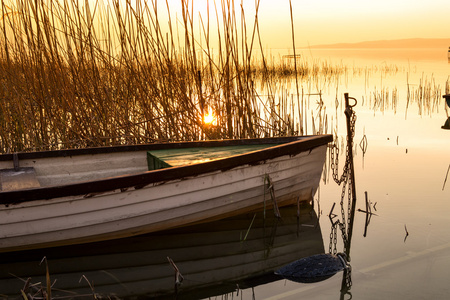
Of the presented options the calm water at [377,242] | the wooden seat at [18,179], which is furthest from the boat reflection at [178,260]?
the wooden seat at [18,179]

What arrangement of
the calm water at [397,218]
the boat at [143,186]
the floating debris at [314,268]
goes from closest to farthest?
1. the calm water at [397,218]
2. the floating debris at [314,268]
3. the boat at [143,186]

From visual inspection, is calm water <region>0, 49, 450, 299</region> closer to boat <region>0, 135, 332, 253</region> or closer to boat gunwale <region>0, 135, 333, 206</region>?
boat <region>0, 135, 332, 253</region>

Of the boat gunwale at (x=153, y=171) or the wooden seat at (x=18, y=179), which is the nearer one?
the boat gunwale at (x=153, y=171)

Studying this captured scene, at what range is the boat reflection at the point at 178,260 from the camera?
3.44 metres

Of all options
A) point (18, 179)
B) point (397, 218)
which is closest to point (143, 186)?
point (18, 179)

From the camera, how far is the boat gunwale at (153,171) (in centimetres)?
355

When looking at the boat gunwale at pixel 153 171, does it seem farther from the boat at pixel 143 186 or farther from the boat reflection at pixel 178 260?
the boat reflection at pixel 178 260

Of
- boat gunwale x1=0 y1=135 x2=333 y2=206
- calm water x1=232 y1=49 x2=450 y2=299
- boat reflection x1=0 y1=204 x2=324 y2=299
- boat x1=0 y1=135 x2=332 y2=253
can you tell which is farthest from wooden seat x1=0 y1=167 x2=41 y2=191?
calm water x1=232 y1=49 x2=450 y2=299

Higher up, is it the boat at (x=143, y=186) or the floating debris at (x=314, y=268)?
the boat at (x=143, y=186)

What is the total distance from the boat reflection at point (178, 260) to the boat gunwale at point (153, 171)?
0.49 metres

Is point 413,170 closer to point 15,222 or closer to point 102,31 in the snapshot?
point 102,31

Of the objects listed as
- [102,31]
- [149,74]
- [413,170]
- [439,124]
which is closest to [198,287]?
[149,74]

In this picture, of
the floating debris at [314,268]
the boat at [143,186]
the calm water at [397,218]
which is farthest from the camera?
the boat at [143,186]

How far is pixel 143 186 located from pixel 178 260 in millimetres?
543
